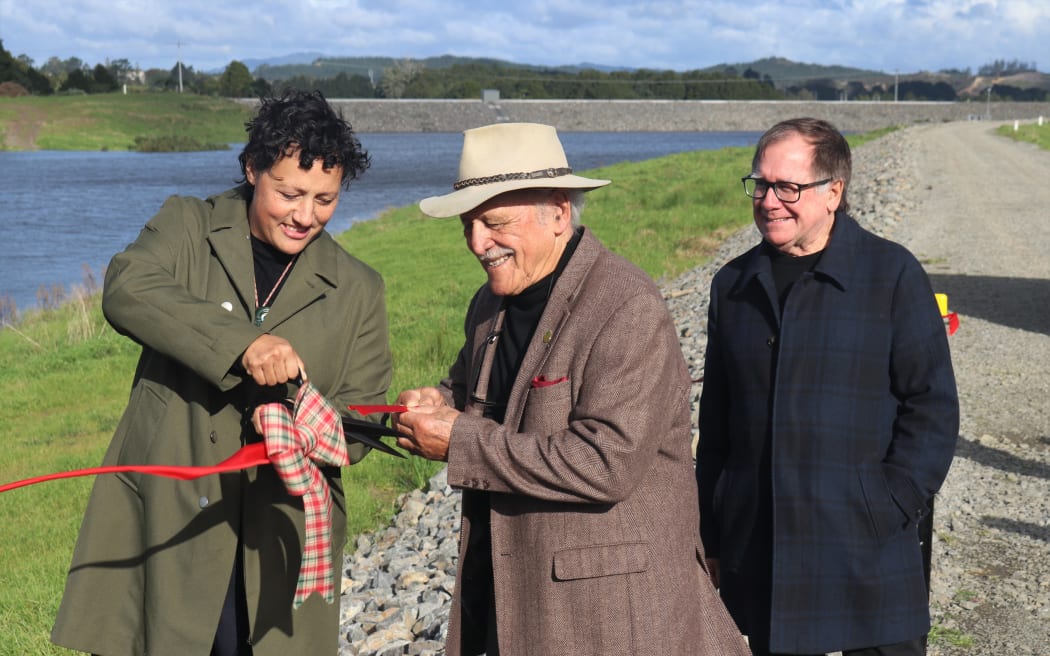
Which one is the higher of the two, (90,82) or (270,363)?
(90,82)

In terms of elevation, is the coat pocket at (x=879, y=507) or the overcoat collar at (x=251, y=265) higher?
the overcoat collar at (x=251, y=265)

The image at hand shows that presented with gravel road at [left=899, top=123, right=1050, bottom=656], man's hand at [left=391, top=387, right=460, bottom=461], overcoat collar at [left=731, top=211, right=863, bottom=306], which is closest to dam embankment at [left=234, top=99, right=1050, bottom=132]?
gravel road at [left=899, top=123, right=1050, bottom=656]

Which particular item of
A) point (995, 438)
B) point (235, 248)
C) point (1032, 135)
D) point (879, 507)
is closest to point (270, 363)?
point (235, 248)

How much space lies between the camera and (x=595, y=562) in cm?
256

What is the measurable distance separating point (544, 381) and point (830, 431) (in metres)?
0.88

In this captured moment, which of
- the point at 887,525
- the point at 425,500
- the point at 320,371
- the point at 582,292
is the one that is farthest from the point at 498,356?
the point at 425,500

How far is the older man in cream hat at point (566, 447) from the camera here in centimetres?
252

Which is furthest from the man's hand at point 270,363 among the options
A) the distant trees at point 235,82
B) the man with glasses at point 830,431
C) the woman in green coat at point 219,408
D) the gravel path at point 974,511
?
the distant trees at point 235,82

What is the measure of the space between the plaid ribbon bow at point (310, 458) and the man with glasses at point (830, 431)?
44.0 inches

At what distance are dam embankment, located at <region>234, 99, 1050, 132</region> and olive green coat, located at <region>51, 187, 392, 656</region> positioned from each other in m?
127

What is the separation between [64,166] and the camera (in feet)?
200

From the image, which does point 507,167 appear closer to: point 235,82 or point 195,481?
point 195,481

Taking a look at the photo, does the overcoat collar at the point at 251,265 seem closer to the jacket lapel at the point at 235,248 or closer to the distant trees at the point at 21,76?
the jacket lapel at the point at 235,248

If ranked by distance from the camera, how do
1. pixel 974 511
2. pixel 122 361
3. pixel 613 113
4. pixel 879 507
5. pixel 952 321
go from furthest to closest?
1. pixel 613 113
2. pixel 122 361
3. pixel 974 511
4. pixel 952 321
5. pixel 879 507
